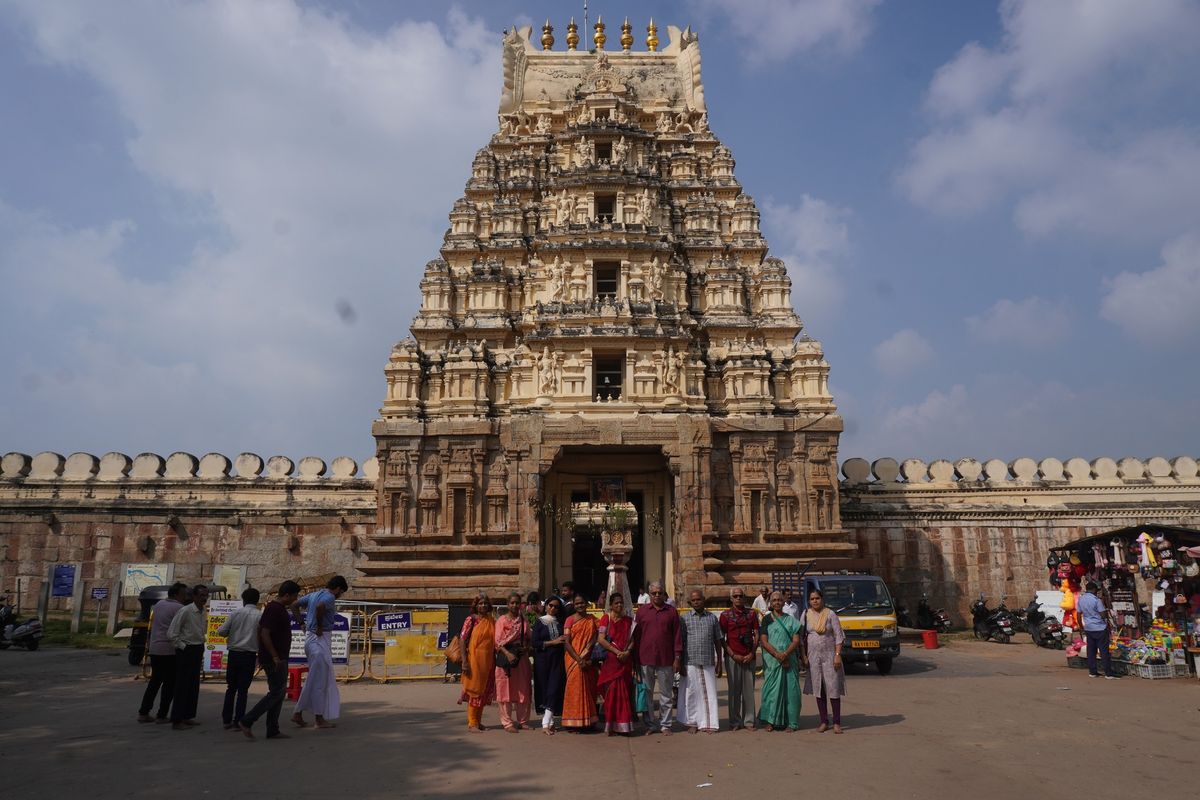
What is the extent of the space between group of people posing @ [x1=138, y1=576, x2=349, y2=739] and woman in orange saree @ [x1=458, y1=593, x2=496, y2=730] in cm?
156

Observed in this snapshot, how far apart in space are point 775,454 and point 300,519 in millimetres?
14426

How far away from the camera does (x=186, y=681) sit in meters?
9.52

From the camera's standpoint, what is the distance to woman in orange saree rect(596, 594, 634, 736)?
30.3ft

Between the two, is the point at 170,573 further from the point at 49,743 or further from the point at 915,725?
the point at 915,725

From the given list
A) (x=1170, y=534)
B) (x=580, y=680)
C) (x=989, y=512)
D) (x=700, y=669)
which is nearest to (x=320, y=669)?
(x=580, y=680)

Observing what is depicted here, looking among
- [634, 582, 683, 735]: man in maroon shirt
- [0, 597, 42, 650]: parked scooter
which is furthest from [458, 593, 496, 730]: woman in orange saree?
[0, 597, 42, 650]: parked scooter

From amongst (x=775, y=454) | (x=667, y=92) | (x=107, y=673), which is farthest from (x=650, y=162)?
(x=107, y=673)

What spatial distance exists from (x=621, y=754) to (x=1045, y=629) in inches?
610

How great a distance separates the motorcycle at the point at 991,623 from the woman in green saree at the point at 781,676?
14167mm

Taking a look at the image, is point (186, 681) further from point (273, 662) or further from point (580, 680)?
point (580, 680)

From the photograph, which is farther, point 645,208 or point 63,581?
point 645,208

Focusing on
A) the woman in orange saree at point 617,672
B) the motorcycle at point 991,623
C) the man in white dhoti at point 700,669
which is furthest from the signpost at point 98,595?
the motorcycle at point 991,623

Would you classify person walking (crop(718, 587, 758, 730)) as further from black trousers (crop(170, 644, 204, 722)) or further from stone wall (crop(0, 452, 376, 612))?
stone wall (crop(0, 452, 376, 612))

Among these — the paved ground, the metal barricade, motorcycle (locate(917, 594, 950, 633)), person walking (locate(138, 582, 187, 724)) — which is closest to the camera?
the paved ground
